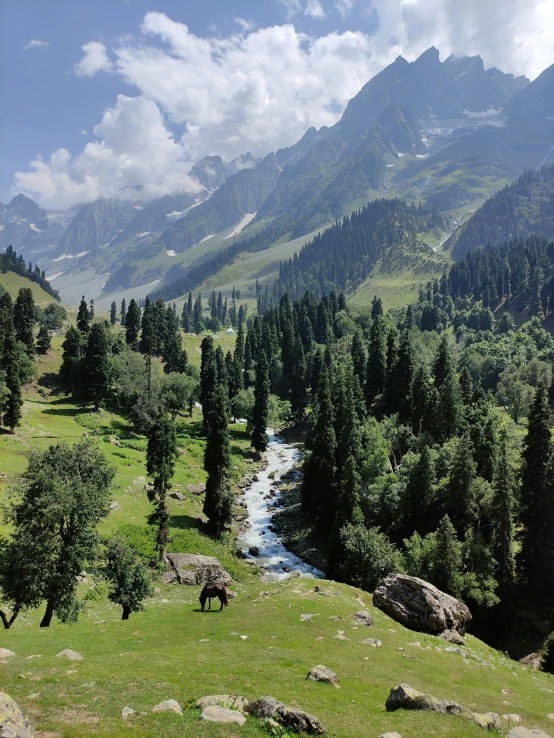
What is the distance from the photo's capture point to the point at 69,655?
26438 mm

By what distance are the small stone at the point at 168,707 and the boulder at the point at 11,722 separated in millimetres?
5576

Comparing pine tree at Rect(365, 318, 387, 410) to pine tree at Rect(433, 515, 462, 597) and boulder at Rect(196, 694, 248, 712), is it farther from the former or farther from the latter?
boulder at Rect(196, 694, 248, 712)

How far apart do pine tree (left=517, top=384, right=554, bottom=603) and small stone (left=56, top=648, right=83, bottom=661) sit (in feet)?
192

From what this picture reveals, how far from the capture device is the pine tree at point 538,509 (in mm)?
59719

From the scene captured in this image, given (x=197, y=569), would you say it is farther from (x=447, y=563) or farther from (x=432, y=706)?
(x=432, y=706)

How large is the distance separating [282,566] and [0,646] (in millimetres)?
47601

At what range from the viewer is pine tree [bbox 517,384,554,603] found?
5972 centimetres

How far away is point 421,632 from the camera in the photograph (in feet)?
144

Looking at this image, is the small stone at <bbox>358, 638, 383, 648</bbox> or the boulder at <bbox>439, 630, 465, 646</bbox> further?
the boulder at <bbox>439, 630, 465, 646</bbox>

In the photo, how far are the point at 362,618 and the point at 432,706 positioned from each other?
21.3 meters

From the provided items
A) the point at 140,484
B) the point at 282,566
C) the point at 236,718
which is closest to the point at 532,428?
the point at 282,566

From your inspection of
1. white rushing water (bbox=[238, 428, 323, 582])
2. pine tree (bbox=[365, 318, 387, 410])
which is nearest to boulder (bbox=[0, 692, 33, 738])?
white rushing water (bbox=[238, 428, 323, 582])

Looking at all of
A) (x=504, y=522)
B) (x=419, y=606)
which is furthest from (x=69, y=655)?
(x=504, y=522)

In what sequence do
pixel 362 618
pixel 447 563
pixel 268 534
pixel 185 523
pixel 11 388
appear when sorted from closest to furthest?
pixel 362 618 → pixel 447 563 → pixel 185 523 → pixel 268 534 → pixel 11 388
